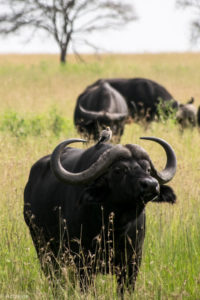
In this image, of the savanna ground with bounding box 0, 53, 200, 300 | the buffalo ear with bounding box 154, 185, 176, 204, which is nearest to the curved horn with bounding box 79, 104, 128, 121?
the savanna ground with bounding box 0, 53, 200, 300

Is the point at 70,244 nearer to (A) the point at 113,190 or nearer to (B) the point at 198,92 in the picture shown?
(A) the point at 113,190

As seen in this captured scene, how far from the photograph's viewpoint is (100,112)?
1062 cm

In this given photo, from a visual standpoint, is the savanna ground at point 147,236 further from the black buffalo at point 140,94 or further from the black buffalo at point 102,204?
the black buffalo at point 140,94

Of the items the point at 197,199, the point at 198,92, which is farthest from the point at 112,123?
the point at 198,92

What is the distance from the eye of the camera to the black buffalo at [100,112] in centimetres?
1033

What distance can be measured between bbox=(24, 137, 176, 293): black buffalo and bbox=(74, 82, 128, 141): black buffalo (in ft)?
17.7

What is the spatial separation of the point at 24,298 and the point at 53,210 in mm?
695

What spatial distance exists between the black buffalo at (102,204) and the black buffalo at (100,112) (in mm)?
5385

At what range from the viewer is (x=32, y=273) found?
4328mm

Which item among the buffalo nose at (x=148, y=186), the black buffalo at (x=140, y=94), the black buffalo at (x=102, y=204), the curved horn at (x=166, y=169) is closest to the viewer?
the buffalo nose at (x=148, y=186)

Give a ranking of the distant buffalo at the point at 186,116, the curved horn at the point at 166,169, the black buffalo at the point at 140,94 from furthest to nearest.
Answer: the black buffalo at the point at 140,94
the distant buffalo at the point at 186,116
the curved horn at the point at 166,169

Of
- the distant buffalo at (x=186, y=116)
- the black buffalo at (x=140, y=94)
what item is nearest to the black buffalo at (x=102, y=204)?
the distant buffalo at (x=186, y=116)

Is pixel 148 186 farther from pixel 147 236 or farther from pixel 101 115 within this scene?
pixel 101 115

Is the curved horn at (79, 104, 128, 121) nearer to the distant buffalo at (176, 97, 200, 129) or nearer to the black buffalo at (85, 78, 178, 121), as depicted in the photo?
the distant buffalo at (176, 97, 200, 129)
